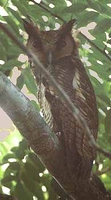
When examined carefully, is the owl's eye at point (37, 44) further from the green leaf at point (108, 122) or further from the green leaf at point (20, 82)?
the green leaf at point (108, 122)

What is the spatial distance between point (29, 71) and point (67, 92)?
23 centimetres

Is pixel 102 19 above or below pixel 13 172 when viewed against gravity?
above

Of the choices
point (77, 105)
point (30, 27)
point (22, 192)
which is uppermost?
point (30, 27)

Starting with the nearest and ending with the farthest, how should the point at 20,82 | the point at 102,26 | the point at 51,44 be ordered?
the point at 102,26 < the point at 20,82 < the point at 51,44

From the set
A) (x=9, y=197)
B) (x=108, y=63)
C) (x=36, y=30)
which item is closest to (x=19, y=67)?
(x=36, y=30)

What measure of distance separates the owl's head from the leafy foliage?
0.17 feet

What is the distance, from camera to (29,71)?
1812 millimetres

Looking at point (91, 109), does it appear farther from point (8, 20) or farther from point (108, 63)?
point (8, 20)

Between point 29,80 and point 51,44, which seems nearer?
point 29,80

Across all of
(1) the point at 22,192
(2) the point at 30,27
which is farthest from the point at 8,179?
(2) the point at 30,27

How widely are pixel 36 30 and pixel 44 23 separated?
2.5 inches

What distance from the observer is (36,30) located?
1849 millimetres

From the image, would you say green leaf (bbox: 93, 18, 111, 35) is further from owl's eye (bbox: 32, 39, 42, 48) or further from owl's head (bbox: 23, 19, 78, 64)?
owl's eye (bbox: 32, 39, 42, 48)

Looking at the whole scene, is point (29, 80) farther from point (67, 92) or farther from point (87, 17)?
point (87, 17)
